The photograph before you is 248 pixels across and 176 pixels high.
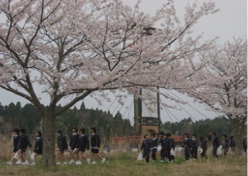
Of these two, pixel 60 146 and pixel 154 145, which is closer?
pixel 60 146

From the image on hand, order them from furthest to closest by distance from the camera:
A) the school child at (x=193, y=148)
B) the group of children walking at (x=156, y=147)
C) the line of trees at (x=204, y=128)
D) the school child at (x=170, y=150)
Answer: the line of trees at (x=204, y=128) → the school child at (x=193, y=148) → the school child at (x=170, y=150) → the group of children walking at (x=156, y=147)

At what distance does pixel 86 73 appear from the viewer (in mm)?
9234

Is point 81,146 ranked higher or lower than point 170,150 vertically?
higher

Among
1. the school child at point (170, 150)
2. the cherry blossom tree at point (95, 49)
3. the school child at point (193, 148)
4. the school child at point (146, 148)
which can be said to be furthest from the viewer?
the school child at point (193, 148)

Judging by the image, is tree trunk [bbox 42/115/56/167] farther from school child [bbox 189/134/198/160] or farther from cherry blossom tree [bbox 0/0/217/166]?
school child [bbox 189/134/198/160]

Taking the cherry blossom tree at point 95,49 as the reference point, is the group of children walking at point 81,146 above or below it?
below

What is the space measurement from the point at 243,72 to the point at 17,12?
1255 centimetres

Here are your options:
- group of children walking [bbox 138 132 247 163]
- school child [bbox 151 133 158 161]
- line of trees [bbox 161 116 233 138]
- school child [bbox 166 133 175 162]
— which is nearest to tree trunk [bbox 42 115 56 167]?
group of children walking [bbox 138 132 247 163]

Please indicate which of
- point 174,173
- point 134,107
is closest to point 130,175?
point 174,173

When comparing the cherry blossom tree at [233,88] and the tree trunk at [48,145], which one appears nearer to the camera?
the tree trunk at [48,145]

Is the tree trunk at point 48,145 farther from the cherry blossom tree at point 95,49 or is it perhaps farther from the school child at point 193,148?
the school child at point 193,148

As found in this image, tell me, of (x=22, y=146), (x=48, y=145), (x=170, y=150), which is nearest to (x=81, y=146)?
(x=22, y=146)

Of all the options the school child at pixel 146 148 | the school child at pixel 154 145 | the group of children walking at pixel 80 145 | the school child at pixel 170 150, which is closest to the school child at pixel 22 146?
the group of children walking at pixel 80 145

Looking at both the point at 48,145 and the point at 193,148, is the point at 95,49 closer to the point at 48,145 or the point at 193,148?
the point at 48,145
